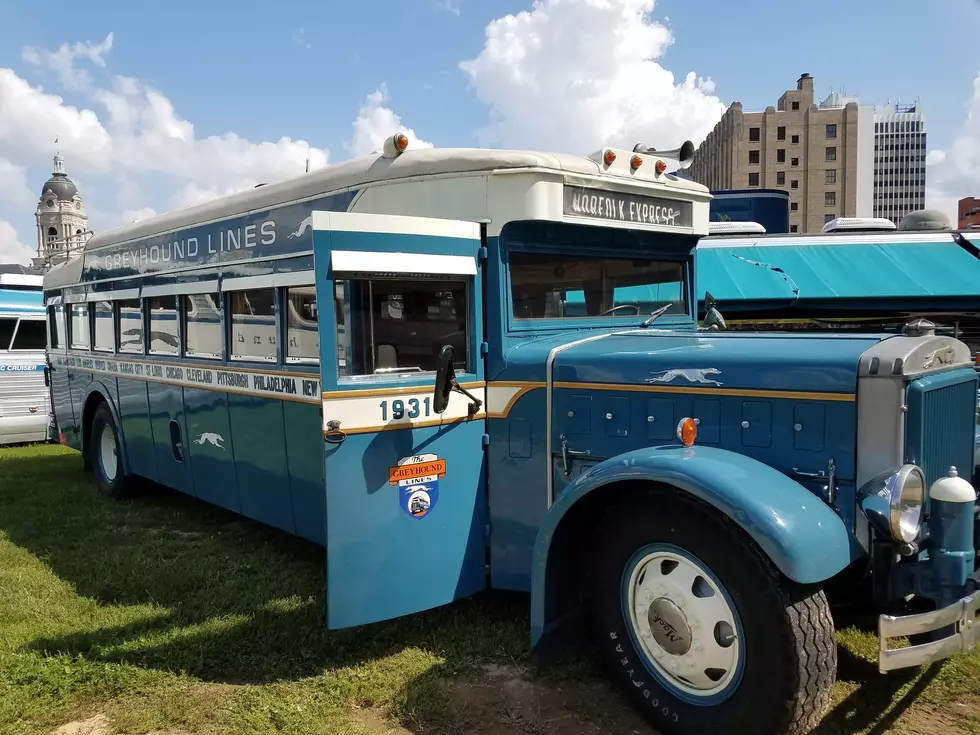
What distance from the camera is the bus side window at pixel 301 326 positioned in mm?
4570

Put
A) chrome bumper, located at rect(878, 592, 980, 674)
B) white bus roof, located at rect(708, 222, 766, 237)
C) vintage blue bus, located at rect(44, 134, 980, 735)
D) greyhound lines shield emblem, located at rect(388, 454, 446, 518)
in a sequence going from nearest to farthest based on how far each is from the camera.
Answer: chrome bumper, located at rect(878, 592, 980, 674)
vintage blue bus, located at rect(44, 134, 980, 735)
greyhound lines shield emblem, located at rect(388, 454, 446, 518)
white bus roof, located at rect(708, 222, 766, 237)

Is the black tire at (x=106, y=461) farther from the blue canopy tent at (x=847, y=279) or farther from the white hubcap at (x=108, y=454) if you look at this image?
the blue canopy tent at (x=847, y=279)

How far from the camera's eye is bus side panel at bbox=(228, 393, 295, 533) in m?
5.09

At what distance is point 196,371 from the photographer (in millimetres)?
5934

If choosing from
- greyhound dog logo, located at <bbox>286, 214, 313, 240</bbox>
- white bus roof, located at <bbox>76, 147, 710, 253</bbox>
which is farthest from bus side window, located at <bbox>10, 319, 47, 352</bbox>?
greyhound dog logo, located at <bbox>286, 214, 313, 240</bbox>

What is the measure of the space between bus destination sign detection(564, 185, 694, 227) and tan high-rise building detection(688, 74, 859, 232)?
74137mm

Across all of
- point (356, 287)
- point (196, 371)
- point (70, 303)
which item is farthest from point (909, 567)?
point (70, 303)

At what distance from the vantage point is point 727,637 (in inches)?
122

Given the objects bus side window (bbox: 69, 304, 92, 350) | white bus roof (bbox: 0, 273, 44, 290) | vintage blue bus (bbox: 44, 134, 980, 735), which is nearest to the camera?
vintage blue bus (bbox: 44, 134, 980, 735)

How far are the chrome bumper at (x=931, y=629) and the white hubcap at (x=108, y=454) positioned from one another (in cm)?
723

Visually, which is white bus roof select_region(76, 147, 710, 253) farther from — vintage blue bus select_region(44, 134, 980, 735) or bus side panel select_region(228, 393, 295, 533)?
bus side panel select_region(228, 393, 295, 533)

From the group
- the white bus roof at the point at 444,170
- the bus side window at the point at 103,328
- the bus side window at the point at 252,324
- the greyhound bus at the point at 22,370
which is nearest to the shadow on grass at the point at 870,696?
the white bus roof at the point at 444,170

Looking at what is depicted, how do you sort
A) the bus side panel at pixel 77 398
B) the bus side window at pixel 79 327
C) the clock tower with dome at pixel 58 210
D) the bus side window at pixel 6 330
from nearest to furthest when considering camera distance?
the bus side window at pixel 79 327 → the bus side panel at pixel 77 398 → the bus side window at pixel 6 330 → the clock tower with dome at pixel 58 210

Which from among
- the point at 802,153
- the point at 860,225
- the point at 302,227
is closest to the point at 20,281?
the point at 302,227
